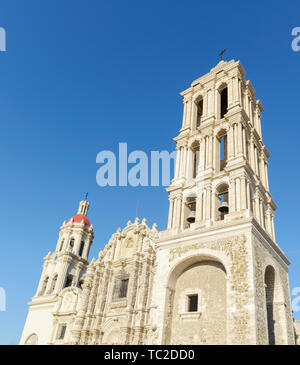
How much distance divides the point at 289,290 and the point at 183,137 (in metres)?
9.92

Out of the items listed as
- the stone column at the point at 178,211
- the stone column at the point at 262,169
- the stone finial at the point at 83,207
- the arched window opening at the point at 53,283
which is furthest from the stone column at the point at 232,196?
the stone finial at the point at 83,207

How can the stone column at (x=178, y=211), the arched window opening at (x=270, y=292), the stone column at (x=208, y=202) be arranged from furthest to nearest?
the stone column at (x=178, y=211), the stone column at (x=208, y=202), the arched window opening at (x=270, y=292)

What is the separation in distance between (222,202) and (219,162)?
2.75 metres

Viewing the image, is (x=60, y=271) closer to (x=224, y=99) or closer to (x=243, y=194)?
(x=224, y=99)

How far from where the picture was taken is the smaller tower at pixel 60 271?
29.5 meters

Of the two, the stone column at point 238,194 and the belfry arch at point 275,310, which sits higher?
the stone column at point 238,194

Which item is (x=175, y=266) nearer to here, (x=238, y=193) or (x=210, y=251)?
(x=210, y=251)

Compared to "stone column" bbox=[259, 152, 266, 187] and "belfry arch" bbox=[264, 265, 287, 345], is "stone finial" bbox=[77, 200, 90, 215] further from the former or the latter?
"belfry arch" bbox=[264, 265, 287, 345]

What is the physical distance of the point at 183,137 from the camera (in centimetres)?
1862

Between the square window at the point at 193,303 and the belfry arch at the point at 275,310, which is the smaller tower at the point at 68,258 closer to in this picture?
the square window at the point at 193,303

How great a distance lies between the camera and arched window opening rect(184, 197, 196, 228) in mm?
15641

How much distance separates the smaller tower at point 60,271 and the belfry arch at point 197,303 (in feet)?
60.7

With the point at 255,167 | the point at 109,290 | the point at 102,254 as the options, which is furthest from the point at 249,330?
the point at 102,254

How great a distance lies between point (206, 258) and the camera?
542 inches
